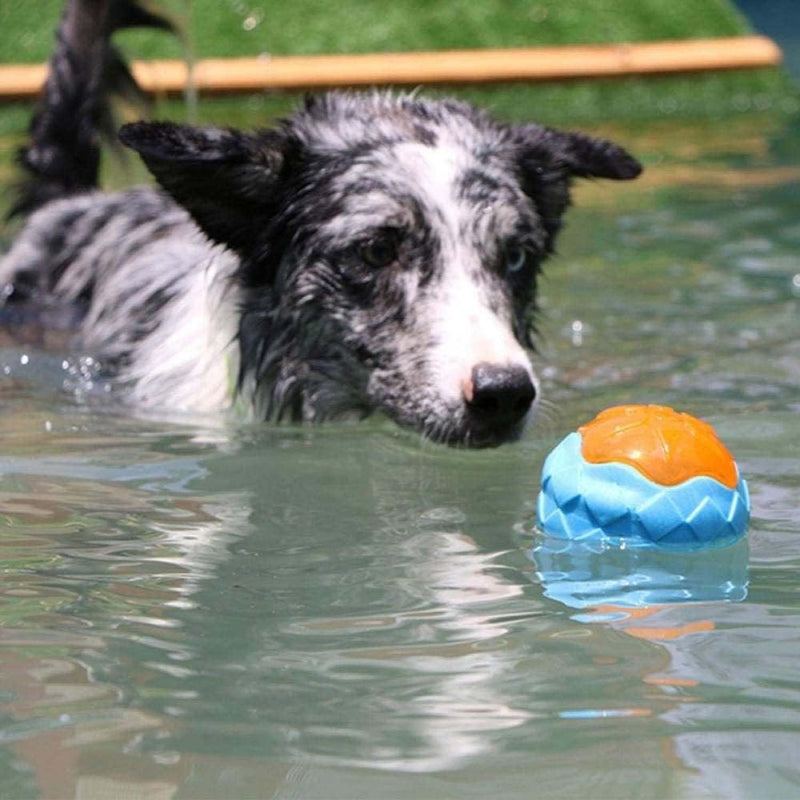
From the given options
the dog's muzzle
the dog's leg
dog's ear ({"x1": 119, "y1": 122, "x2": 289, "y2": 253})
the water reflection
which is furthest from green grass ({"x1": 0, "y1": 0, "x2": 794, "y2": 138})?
the water reflection

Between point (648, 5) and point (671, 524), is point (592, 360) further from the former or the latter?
point (648, 5)

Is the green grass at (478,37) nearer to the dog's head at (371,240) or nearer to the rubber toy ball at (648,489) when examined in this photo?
the dog's head at (371,240)

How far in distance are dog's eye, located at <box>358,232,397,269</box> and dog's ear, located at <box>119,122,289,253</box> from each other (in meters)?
0.35

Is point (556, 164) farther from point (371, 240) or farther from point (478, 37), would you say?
point (478, 37)

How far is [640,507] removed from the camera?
135 inches

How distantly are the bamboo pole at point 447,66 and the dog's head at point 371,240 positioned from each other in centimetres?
538

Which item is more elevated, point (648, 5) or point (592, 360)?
point (648, 5)

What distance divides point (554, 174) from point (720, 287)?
1.94 m

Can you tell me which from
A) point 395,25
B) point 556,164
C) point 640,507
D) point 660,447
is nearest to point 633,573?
point 640,507

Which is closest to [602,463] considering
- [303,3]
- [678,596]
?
[678,596]

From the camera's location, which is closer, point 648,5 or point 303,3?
point 303,3

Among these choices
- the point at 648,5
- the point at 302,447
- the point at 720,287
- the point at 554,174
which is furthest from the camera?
the point at 648,5

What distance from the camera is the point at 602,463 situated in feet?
11.5

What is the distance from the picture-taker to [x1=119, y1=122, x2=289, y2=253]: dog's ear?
4566 mm
